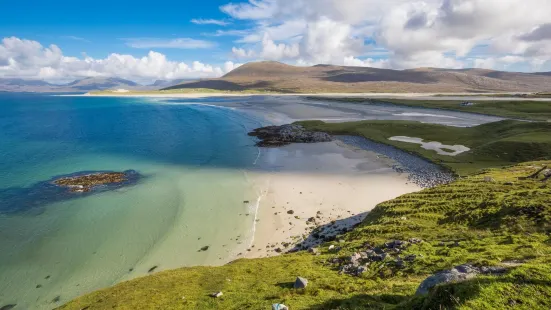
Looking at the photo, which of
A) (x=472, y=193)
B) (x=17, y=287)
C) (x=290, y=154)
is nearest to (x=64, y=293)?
(x=17, y=287)

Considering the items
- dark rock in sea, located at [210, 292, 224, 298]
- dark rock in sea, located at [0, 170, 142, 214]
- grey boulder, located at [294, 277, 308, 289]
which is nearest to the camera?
grey boulder, located at [294, 277, 308, 289]

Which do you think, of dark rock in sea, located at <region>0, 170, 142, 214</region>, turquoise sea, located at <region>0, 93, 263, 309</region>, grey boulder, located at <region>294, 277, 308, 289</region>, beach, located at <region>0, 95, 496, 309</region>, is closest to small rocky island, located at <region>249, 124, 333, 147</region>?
→ beach, located at <region>0, 95, 496, 309</region>

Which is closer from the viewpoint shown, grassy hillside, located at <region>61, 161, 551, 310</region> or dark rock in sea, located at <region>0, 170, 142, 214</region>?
grassy hillside, located at <region>61, 161, 551, 310</region>

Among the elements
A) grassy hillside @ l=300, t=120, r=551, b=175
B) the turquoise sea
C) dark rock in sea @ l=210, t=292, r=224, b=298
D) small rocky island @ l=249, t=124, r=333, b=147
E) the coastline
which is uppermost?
grassy hillside @ l=300, t=120, r=551, b=175

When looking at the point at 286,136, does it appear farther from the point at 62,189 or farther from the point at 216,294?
the point at 216,294

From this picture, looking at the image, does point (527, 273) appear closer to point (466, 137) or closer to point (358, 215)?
point (358, 215)

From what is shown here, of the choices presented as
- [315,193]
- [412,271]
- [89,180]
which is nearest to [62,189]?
[89,180]

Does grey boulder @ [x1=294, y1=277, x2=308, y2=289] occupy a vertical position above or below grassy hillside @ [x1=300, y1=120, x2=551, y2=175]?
below

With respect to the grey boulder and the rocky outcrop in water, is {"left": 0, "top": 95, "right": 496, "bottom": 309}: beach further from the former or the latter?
the grey boulder
